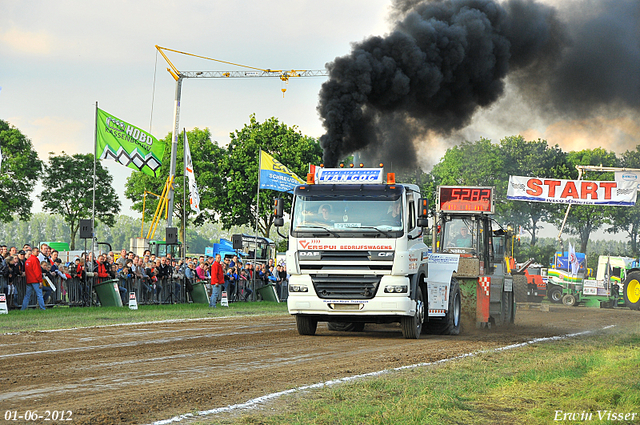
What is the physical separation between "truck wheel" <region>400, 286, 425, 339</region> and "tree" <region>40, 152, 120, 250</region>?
177ft

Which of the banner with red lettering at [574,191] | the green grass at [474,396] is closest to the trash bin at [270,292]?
the banner with red lettering at [574,191]

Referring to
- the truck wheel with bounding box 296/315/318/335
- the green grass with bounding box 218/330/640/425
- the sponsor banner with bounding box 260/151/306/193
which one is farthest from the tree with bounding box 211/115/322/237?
the green grass with bounding box 218/330/640/425

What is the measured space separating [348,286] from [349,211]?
55.0 inches

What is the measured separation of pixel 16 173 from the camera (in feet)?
190

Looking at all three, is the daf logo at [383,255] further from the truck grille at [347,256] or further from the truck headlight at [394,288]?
the truck headlight at [394,288]

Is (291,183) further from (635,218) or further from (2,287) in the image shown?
(635,218)

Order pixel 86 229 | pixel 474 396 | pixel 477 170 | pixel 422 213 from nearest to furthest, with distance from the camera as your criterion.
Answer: pixel 474 396
pixel 422 213
pixel 86 229
pixel 477 170

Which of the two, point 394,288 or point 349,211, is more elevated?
point 349,211

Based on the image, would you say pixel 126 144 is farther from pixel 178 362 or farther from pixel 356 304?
pixel 178 362

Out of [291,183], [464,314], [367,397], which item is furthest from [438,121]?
[367,397]

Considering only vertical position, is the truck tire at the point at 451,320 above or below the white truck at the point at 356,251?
below

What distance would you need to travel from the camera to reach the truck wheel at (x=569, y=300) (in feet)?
120

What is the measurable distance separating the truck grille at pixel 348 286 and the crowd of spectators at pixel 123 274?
9.64 m

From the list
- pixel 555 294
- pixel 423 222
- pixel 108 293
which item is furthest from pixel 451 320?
pixel 555 294
